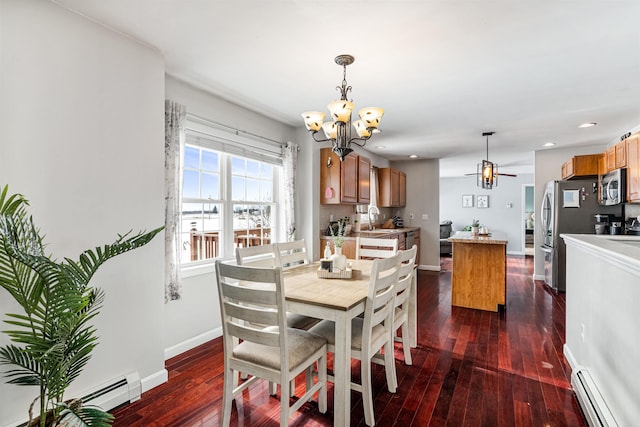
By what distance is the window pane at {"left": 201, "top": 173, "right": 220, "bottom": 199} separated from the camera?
3.24 metres

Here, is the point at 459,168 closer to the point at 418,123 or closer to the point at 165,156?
the point at 418,123

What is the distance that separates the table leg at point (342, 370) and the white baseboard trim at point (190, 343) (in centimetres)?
173

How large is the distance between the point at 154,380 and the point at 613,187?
5.54m

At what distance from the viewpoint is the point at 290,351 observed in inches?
70.6

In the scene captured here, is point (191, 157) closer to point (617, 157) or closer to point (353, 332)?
point (353, 332)

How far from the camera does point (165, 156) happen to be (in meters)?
2.63

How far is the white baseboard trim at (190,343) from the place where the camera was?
9.21ft

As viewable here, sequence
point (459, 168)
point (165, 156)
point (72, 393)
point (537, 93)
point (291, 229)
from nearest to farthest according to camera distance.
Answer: point (72, 393), point (165, 156), point (537, 93), point (291, 229), point (459, 168)

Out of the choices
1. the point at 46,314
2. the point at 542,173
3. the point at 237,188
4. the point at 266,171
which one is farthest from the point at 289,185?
the point at 542,173

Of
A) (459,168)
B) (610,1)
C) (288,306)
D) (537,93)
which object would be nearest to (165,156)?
(288,306)

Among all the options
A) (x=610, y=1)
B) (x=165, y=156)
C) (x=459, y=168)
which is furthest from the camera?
(x=459, y=168)

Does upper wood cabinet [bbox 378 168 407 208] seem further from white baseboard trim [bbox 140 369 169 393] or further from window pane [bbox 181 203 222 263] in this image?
white baseboard trim [bbox 140 369 169 393]

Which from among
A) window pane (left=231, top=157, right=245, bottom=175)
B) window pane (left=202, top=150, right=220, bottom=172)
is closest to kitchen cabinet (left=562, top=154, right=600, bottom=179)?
window pane (left=231, top=157, right=245, bottom=175)

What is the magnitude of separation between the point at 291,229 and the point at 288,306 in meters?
2.18
